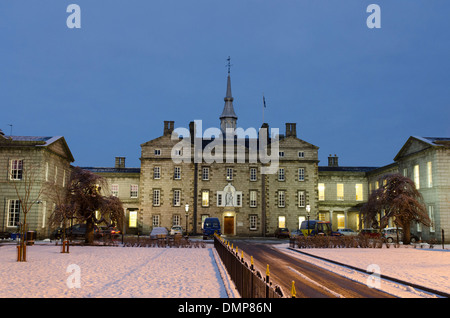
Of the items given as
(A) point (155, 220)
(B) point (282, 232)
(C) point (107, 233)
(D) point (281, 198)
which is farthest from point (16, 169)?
(D) point (281, 198)

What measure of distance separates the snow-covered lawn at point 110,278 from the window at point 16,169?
20.1m

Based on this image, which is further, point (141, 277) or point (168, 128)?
point (168, 128)

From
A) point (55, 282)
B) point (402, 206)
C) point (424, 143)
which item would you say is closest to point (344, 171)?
point (424, 143)

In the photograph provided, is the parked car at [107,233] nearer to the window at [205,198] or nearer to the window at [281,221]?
the window at [205,198]

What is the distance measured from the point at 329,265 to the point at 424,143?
26099 mm

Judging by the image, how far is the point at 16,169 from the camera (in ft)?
133

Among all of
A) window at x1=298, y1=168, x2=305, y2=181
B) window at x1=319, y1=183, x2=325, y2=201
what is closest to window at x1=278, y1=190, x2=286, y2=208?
window at x1=298, y1=168, x2=305, y2=181

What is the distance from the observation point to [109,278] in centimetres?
1559

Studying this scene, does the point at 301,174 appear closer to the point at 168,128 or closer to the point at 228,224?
the point at 228,224

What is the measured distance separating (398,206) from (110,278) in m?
27.1

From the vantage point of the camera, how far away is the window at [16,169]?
1592 inches

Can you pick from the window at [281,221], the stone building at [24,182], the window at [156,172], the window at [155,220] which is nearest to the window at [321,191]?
the window at [281,221]

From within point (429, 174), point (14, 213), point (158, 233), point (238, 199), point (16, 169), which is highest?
point (16, 169)
